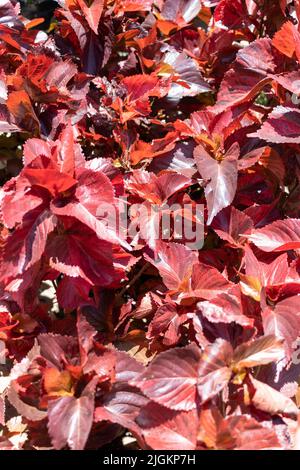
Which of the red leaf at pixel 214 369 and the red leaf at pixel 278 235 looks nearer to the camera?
the red leaf at pixel 214 369

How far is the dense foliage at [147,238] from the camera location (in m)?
0.91

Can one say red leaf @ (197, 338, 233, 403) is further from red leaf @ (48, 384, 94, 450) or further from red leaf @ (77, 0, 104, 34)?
red leaf @ (77, 0, 104, 34)

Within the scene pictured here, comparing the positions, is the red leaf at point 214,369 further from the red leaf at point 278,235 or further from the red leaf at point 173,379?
the red leaf at point 278,235

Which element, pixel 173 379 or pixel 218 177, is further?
pixel 218 177

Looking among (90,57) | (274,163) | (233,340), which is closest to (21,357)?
(233,340)

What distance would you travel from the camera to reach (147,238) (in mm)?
1135

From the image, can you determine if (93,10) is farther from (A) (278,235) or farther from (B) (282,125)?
(A) (278,235)

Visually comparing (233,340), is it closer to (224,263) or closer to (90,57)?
(224,263)

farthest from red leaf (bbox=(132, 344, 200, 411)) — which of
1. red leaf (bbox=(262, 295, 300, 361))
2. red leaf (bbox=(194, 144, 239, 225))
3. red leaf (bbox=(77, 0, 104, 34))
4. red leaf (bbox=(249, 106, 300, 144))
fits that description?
red leaf (bbox=(77, 0, 104, 34))

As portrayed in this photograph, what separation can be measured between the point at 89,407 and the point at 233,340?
0.86ft

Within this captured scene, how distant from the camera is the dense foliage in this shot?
2.97 feet

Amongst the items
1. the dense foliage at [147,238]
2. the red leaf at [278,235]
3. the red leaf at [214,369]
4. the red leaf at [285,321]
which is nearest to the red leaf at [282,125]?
the dense foliage at [147,238]

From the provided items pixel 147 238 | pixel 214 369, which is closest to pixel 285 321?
pixel 214 369

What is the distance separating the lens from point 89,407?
88cm
